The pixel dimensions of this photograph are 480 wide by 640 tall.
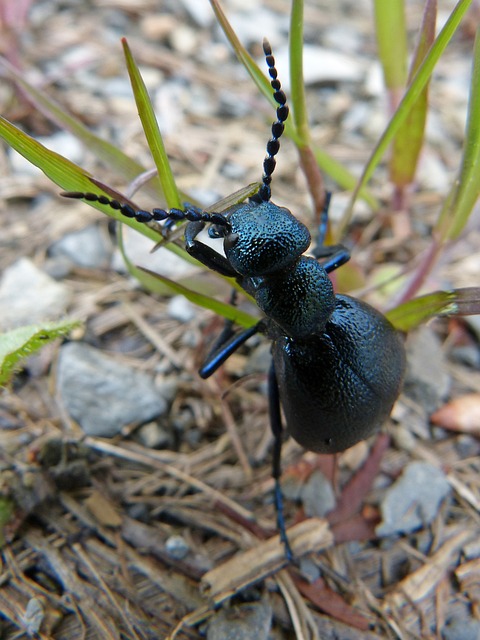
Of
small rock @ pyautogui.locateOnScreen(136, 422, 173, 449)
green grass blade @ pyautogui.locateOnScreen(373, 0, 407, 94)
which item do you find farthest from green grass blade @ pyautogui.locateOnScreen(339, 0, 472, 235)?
small rock @ pyautogui.locateOnScreen(136, 422, 173, 449)

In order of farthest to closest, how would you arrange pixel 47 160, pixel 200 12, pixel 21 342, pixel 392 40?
pixel 200 12 < pixel 392 40 < pixel 21 342 < pixel 47 160

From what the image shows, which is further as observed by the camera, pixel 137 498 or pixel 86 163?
pixel 86 163

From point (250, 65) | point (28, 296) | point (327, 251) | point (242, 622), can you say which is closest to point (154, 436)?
point (242, 622)

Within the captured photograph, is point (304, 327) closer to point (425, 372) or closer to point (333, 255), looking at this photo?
point (333, 255)

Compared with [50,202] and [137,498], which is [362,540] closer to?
[137,498]

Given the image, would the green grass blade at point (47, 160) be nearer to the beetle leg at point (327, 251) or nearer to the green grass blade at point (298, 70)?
the green grass blade at point (298, 70)

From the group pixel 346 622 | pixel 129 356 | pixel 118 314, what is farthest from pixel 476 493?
pixel 118 314

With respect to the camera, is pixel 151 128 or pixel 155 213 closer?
pixel 151 128
